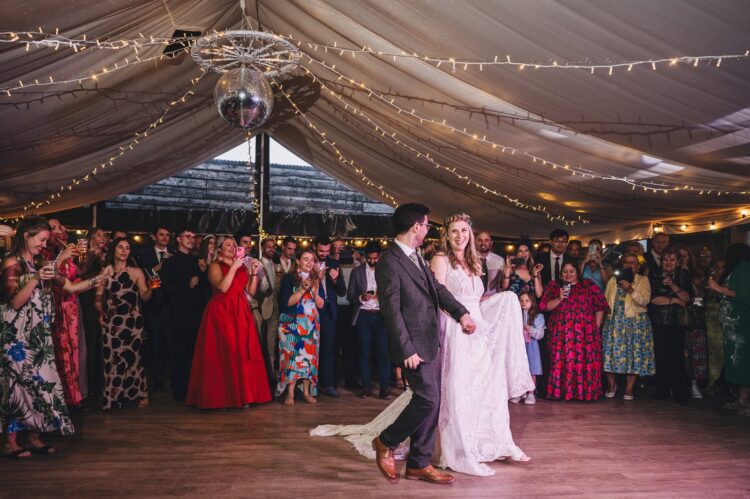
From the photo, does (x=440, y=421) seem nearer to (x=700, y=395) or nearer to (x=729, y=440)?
(x=729, y=440)

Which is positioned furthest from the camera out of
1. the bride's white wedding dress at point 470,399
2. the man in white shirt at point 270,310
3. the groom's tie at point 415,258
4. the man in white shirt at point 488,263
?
the man in white shirt at point 270,310

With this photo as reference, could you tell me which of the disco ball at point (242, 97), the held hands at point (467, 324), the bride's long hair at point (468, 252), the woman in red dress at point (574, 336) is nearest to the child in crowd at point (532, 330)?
the woman in red dress at point (574, 336)

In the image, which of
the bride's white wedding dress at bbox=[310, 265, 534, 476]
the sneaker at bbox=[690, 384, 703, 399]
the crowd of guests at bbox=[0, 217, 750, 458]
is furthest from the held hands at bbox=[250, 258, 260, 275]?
the sneaker at bbox=[690, 384, 703, 399]

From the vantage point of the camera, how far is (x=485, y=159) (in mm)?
5680

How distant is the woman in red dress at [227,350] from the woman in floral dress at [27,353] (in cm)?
128

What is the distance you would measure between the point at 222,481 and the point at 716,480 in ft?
9.23

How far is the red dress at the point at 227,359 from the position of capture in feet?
15.5

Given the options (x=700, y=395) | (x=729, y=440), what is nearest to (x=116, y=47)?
(x=729, y=440)

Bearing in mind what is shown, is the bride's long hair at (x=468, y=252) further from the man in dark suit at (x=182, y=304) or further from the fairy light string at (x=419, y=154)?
the man in dark suit at (x=182, y=304)

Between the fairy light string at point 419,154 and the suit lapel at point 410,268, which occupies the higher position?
the fairy light string at point 419,154

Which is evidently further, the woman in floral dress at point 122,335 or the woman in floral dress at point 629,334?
the woman in floral dress at point 629,334

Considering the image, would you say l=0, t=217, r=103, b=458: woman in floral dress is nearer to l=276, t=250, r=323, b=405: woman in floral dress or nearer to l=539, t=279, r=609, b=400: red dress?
l=276, t=250, r=323, b=405: woman in floral dress

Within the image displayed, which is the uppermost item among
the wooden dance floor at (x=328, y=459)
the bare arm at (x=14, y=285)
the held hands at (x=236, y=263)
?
the held hands at (x=236, y=263)

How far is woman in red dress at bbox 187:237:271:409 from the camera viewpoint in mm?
4738
